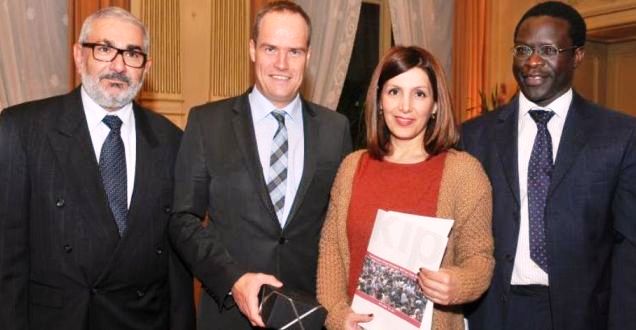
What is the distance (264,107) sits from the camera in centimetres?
267

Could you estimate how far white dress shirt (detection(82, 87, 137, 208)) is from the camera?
265cm

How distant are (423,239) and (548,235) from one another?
0.61 m

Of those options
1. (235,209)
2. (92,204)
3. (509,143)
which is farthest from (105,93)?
(509,143)

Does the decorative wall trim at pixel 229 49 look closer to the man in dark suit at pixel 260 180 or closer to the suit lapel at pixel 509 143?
the man in dark suit at pixel 260 180

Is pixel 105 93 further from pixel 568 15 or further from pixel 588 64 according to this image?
pixel 588 64

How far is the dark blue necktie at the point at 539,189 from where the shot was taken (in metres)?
2.47

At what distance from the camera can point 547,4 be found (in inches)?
104

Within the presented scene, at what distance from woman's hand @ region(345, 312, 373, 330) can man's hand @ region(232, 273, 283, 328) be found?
0.80 ft

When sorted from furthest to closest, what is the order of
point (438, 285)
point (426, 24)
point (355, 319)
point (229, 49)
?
point (426, 24)
point (229, 49)
point (355, 319)
point (438, 285)

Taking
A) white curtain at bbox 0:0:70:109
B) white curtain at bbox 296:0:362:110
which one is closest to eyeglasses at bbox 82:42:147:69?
white curtain at bbox 0:0:70:109

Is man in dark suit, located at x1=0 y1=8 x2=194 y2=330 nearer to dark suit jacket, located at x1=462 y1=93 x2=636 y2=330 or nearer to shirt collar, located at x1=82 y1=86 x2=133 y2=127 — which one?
shirt collar, located at x1=82 y1=86 x2=133 y2=127

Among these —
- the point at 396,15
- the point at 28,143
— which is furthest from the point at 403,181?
the point at 396,15

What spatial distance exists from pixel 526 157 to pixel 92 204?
1.61 meters

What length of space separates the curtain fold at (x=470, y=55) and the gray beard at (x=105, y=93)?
4232 mm
